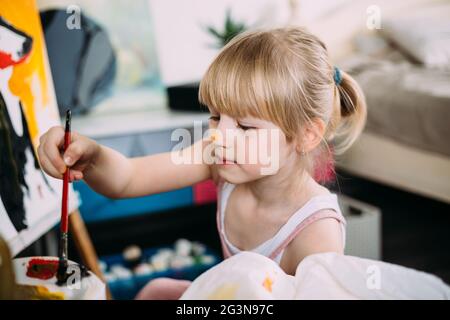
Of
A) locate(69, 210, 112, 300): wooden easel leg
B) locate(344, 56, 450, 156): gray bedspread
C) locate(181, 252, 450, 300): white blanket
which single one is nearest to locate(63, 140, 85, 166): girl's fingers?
locate(181, 252, 450, 300): white blanket

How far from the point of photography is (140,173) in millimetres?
812

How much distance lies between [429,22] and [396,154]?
65cm

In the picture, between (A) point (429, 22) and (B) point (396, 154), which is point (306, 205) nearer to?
(B) point (396, 154)

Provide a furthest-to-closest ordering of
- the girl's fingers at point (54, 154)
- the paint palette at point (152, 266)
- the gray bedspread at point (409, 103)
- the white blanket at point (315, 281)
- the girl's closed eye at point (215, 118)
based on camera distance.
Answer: the gray bedspread at point (409, 103), the paint palette at point (152, 266), the girl's closed eye at point (215, 118), the girl's fingers at point (54, 154), the white blanket at point (315, 281)

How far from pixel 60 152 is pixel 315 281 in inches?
13.4

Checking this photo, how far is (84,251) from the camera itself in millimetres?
1278

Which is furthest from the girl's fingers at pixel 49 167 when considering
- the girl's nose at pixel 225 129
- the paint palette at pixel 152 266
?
the paint palette at pixel 152 266

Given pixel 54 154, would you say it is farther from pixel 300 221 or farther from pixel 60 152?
pixel 300 221

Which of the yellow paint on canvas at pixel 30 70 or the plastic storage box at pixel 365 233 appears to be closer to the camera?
the yellow paint on canvas at pixel 30 70

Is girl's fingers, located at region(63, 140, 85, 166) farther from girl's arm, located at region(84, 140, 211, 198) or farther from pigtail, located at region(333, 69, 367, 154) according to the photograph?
pigtail, located at region(333, 69, 367, 154)

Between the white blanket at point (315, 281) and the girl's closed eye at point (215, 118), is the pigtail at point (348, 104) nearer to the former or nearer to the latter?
the girl's closed eye at point (215, 118)

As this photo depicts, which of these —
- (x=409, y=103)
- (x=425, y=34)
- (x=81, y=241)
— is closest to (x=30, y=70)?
(x=81, y=241)

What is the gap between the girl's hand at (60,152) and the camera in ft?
2.09
